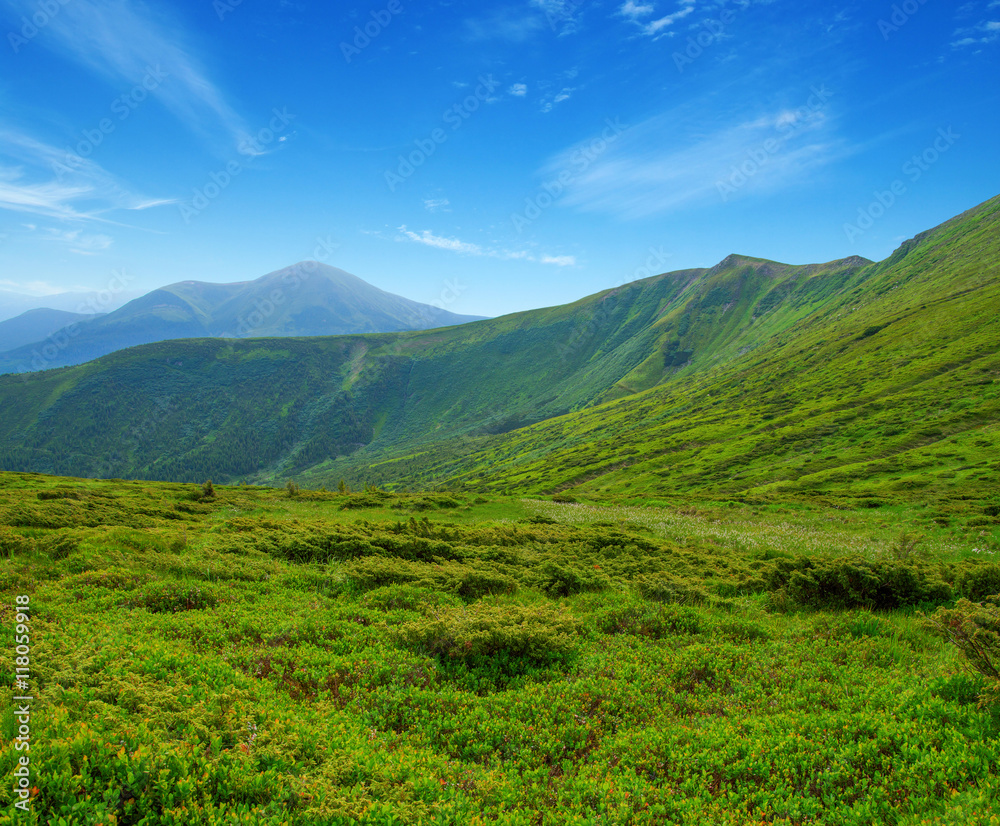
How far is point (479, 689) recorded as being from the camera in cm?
1029

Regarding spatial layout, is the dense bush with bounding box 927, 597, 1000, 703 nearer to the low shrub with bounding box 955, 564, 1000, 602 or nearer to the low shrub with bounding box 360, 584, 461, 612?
the low shrub with bounding box 955, 564, 1000, 602

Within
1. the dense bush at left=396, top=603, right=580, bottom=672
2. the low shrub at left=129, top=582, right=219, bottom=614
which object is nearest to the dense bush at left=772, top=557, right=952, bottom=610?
the dense bush at left=396, top=603, right=580, bottom=672

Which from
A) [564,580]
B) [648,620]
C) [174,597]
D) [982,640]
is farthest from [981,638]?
[174,597]

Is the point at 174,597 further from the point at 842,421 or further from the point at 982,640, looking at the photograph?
the point at 842,421

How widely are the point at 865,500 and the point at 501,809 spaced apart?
187ft

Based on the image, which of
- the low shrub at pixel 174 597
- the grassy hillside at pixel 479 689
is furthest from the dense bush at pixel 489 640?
the low shrub at pixel 174 597

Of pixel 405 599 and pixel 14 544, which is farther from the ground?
pixel 14 544

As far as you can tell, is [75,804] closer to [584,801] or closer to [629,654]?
[584,801]

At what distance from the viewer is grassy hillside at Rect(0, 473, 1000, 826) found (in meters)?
6.46

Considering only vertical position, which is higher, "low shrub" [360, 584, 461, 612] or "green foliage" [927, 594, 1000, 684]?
"green foliage" [927, 594, 1000, 684]

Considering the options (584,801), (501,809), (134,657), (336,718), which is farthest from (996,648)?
(134,657)

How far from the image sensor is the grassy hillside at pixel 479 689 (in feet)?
21.2

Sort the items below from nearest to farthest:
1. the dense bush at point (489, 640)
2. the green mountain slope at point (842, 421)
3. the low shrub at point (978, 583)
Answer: the dense bush at point (489, 640), the low shrub at point (978, 583), the green mountain slope at point (842, 421)

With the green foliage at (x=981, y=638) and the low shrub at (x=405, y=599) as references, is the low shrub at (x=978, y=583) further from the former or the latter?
the low shrub at (x=405, y=599)
